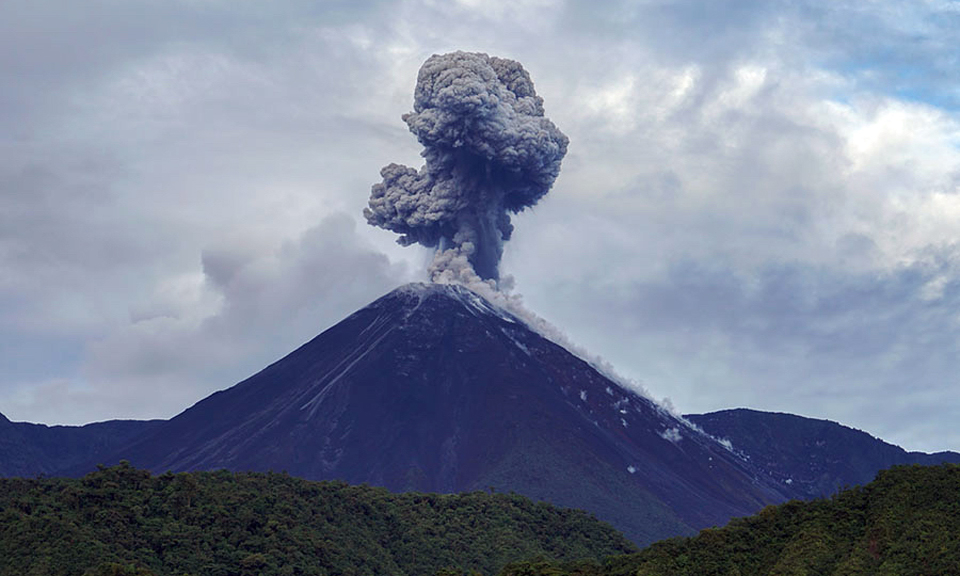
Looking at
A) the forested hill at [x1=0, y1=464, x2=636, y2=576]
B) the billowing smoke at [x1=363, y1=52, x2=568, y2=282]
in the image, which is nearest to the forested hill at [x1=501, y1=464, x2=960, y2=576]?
the forested hill at [x1=0, y1=464, x2=636, y2=576]

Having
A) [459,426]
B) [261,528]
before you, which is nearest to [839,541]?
[261,528]

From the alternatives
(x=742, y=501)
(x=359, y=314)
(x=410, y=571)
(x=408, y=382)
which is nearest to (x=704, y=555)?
(x=410, y=571)

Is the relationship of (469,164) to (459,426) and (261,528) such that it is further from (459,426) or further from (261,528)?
(261,528)

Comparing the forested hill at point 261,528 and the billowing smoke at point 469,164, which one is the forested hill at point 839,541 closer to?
the forested hill at point 261,528

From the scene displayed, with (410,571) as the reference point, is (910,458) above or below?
above

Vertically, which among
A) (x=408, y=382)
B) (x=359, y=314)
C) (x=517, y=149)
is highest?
(x=517, y=149)

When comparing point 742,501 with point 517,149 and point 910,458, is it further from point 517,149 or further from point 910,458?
point 910,458

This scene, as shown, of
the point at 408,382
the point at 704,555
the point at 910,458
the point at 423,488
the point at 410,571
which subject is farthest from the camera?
the point at 910,458
